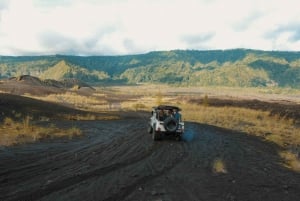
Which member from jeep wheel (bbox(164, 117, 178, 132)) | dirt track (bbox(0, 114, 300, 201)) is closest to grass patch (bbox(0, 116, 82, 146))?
dirt track (bbox(0, 114, 300, 201))

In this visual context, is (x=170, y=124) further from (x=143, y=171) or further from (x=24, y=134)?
(x=143, y=171)

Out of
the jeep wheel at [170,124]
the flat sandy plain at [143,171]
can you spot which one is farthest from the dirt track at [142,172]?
the jeep wheel at [170,124]

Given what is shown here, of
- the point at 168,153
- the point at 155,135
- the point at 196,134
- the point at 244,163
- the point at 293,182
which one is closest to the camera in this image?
the point at 293,182

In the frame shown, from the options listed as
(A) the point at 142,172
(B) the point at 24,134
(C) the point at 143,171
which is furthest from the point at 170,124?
(A) the point at 142,172

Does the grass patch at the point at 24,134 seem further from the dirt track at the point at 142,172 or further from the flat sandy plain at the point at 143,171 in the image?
the dirt track at the point at 142,172

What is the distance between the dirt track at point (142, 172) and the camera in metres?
11.6

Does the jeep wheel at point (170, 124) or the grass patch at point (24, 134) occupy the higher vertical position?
the jeep wheel at point (170, 124)

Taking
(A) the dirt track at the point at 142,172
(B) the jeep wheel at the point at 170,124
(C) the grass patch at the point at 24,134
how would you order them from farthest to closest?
(B) the jeep wheel at the point at 170,124 → (C) the grass patch at the point at 24,134 → (A) the dirt track at the point at 142,172

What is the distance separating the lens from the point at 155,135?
23922mm

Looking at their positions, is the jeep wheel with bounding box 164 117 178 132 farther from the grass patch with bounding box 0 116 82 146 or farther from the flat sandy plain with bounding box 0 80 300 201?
the grass patch with bounding box 0 116 82 146

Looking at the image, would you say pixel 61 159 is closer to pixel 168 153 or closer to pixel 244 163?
pixel 168 153

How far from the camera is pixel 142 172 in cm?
1462

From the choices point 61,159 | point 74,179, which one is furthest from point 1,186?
point 61,159

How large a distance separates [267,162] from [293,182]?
13.0ft
